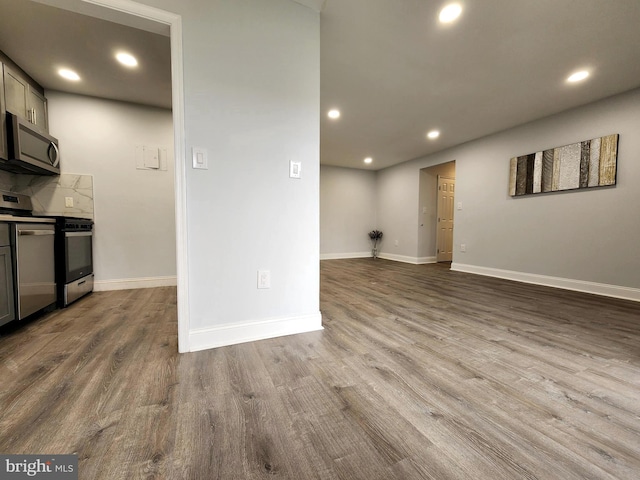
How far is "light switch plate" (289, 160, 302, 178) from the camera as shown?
1.84 m

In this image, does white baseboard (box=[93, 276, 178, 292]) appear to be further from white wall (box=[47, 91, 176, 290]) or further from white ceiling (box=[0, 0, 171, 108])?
white ceiling (box=[0, 0, 171, 108])

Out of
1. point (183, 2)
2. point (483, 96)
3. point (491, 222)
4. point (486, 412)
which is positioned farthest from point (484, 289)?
point (183, 2)

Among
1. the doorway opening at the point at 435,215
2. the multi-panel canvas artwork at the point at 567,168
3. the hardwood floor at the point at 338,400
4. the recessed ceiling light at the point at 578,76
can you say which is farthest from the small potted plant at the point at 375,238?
the hardwood floor at the point at 338,400

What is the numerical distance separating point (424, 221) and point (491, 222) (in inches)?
62.8

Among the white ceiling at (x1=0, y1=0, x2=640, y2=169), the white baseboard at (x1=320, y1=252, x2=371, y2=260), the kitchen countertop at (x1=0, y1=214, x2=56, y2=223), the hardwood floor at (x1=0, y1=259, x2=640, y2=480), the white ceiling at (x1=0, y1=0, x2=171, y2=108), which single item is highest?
the white ceiling at (x1=0, y1=0, x2=640, y2=169)

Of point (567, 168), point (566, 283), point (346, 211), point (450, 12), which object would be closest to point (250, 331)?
point (450, 12)

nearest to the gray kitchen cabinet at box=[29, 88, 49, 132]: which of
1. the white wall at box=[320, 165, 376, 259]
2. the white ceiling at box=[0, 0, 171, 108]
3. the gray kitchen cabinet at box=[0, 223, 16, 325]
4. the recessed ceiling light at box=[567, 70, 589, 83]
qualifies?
the white ceiling at box=[0, 0, 171, 108]

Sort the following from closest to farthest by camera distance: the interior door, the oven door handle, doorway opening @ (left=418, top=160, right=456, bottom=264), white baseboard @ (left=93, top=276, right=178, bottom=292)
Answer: the oven door handle < white baseboard @ (left=93, top=276, right=178, bottom=292) < doorway opening @ (left=418, top=160, right=456, bottom=264) < the interior door

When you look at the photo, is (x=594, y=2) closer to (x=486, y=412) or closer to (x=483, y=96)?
(x=483, y=96)

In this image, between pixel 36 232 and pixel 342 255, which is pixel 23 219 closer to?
pixel 36 232

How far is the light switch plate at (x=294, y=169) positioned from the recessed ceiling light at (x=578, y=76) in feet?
9.89

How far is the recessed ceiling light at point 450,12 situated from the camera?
1.79 metres

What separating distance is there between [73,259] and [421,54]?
12.9 feet

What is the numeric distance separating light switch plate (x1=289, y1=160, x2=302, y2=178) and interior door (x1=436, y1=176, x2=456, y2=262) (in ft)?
16.6
